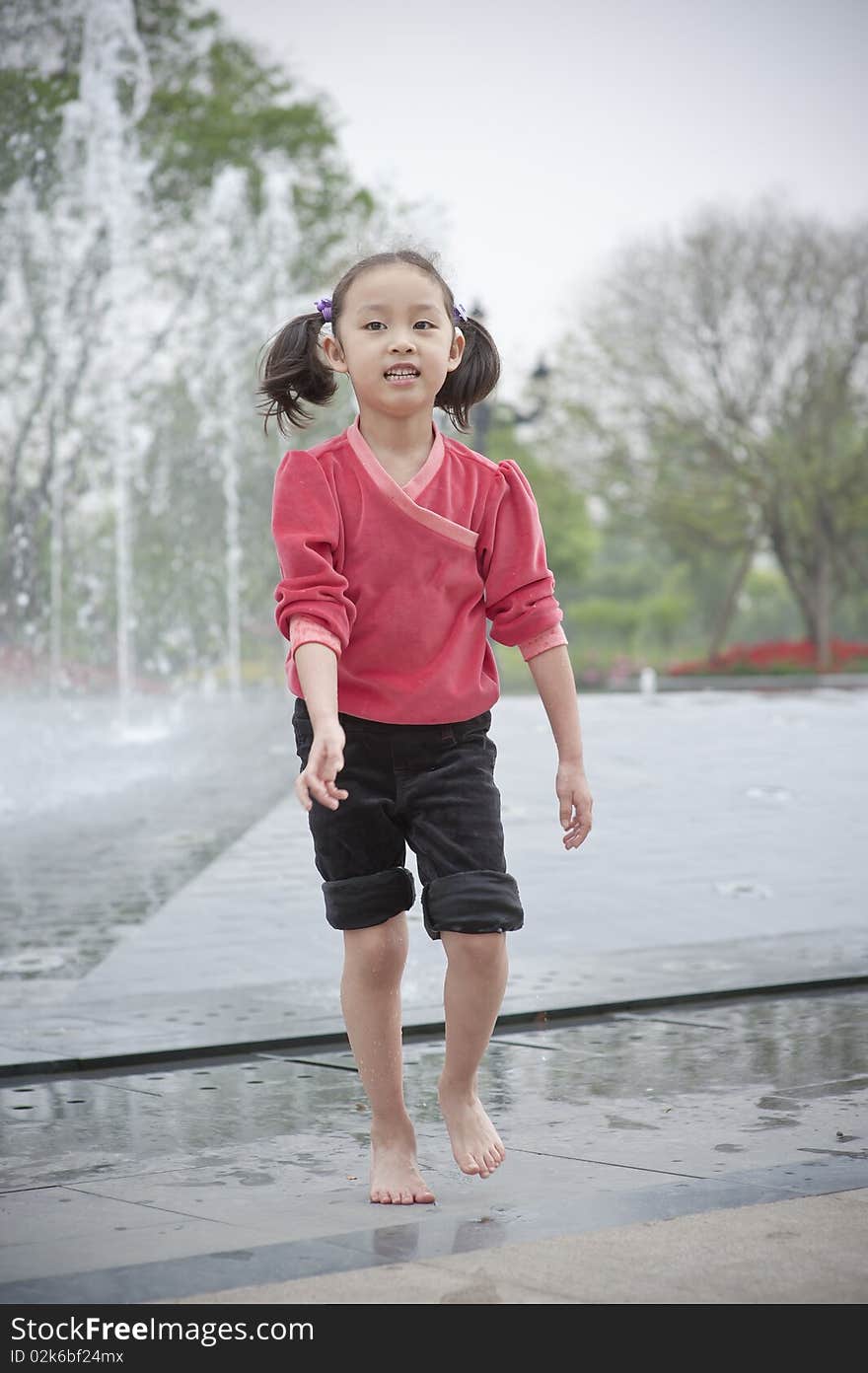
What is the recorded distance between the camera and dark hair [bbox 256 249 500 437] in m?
3.49

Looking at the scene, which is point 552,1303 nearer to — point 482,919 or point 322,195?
point 482,919

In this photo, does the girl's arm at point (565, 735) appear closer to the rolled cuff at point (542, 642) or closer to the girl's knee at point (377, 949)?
the rolled cuff at point (542, 642)

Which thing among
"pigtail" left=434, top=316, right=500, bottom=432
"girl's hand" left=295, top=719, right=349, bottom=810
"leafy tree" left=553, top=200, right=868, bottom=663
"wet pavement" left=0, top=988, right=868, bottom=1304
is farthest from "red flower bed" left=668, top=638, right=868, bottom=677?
"girl's hand" left=295, top=719, right=349, bottom=810

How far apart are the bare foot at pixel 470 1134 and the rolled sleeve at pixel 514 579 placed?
0.81 m

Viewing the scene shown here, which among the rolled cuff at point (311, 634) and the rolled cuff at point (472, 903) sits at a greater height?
the rolled cuff at point (311, 634)

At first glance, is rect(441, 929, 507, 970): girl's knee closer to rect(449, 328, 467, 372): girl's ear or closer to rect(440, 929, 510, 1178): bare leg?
rect(440, 929, 510, 1178): bare leg

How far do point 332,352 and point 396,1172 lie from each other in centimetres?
148

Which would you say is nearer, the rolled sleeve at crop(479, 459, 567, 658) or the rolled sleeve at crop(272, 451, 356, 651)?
the rolled sleeve at crop(272, 451, 356, 651)

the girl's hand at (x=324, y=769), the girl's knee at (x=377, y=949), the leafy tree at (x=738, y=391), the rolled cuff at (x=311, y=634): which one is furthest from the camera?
the leafy tree at (x=738, y=391)

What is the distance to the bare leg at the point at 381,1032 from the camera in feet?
10.9

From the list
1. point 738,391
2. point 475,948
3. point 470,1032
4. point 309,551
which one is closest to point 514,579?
point 309,551

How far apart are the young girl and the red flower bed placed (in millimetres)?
39481

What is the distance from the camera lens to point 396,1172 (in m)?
3.30

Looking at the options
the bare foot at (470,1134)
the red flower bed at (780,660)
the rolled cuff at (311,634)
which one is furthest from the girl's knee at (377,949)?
the red flower bed at (780,660)
